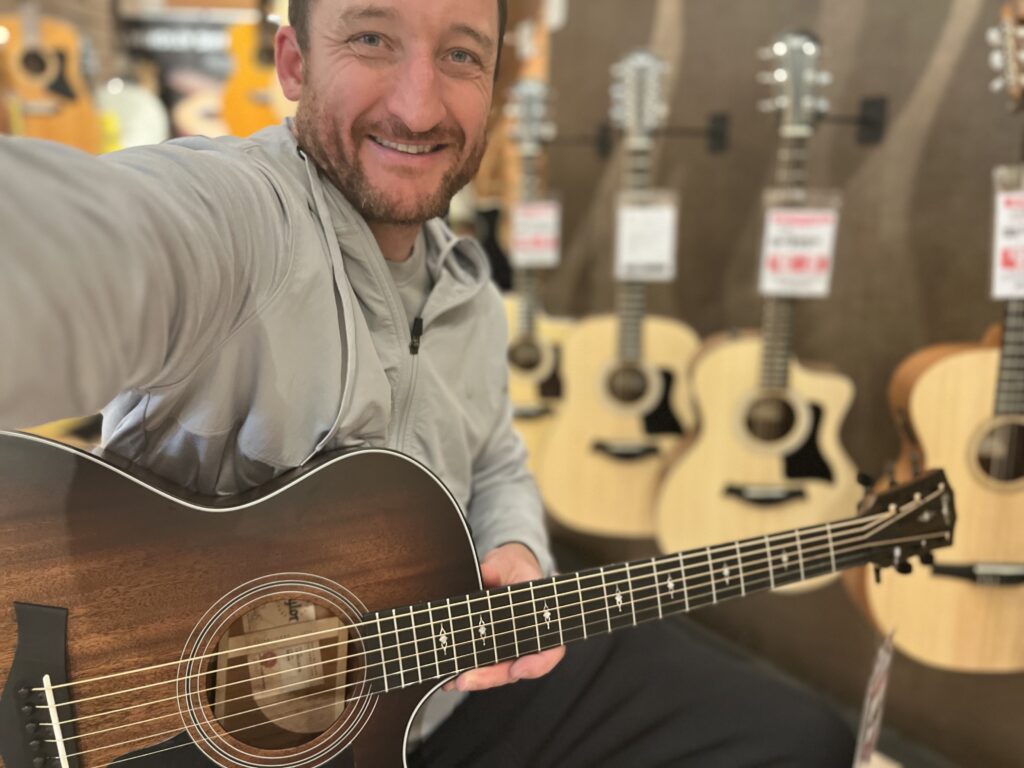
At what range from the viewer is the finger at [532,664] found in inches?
30.6

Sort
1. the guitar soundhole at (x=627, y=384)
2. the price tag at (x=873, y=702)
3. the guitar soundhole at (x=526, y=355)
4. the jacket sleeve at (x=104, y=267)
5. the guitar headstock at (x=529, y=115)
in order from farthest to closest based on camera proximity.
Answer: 1. the guitar soundhole at (x=526, y=355)
2. the guitar headstock at (x=529, y=115)
3. the guitar soundhole at (x=627, y=384)
4. the price tag at (x=873, y=702)
5. the jacket sleeve at (x=104, y=267)

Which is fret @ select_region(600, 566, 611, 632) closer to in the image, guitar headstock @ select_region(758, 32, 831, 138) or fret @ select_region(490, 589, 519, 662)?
fret @ select_region(490, 589, 519, 662)

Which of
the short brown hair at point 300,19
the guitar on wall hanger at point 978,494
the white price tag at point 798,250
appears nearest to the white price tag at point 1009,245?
the guitar on wall hanger at point 978,494

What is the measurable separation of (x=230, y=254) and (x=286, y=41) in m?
0.23

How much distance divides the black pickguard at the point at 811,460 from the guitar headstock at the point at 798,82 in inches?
23.2

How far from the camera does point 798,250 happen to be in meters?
1.50

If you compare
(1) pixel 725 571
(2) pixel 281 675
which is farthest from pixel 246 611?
(1) pixel 725 571

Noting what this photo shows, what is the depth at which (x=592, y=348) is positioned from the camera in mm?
1930

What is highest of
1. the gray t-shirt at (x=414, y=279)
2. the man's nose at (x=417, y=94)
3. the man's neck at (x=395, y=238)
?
the man's nose at (x=417, y=94)

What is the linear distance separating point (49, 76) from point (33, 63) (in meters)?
0.07

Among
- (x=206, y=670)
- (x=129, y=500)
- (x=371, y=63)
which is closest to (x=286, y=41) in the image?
(x=371, y=63)

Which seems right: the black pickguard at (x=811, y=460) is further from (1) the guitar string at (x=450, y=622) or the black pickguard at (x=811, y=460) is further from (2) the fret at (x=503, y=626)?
(2) the fret at (x=503, y=626)

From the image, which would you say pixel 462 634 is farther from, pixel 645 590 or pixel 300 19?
pixel 300 19

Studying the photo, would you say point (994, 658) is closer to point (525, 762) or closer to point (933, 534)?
point (933, 534)
